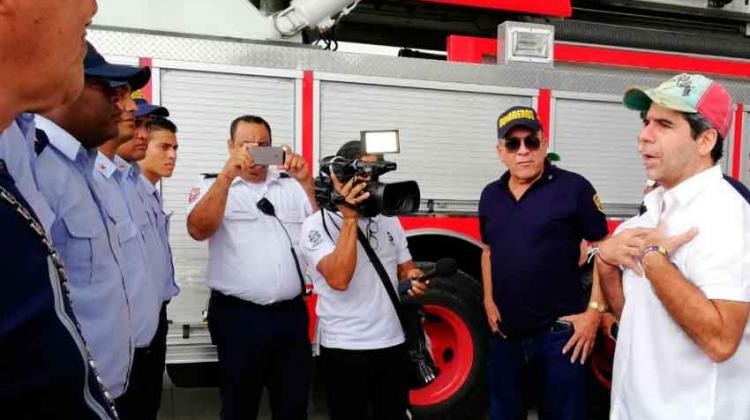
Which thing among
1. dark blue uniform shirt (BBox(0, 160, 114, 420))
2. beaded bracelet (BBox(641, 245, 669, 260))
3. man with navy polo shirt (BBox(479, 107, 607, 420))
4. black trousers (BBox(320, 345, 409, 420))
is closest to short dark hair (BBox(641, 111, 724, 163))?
beaded bracelet (BBox(641, 245, 669, 260))

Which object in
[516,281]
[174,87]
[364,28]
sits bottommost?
[516,281]

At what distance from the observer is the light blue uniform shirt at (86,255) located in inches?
67.7

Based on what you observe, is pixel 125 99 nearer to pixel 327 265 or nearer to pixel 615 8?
pixel 327 265

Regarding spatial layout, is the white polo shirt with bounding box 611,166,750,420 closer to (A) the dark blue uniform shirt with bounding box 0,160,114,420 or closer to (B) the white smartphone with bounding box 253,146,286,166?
(A) the dark blue uniform shirt with bounding box 0,160,114,420

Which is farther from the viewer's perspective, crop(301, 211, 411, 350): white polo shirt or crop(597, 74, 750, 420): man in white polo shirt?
crop(301, 211, 411, 350): white polo shirt

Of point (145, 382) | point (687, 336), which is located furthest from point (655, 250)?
point (145, 382)

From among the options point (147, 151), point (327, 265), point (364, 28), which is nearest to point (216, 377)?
point (147, 151)

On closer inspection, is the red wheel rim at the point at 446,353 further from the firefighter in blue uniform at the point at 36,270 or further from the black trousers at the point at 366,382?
the firefighter in blue uniform at the point at 36,270

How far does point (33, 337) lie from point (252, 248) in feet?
6.84

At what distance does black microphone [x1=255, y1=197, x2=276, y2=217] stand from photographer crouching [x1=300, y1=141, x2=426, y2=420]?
1.14ft

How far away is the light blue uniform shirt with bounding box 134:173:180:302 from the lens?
2.72 m

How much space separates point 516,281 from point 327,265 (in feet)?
2.75

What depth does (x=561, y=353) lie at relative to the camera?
98.7 inches

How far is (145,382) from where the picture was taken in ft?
8.63
